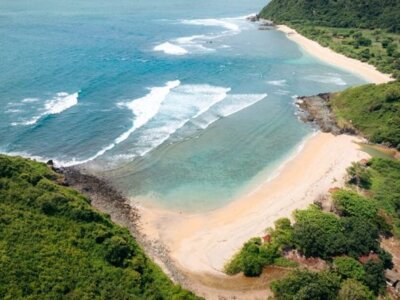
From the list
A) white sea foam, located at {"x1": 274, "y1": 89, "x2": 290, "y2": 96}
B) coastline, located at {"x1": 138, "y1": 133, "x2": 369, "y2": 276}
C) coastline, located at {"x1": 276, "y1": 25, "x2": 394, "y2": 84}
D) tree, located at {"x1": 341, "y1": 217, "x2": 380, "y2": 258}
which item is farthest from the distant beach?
coastline, located at {"x1": 276, "y1": 25, "x2": 394, "y2": 84}

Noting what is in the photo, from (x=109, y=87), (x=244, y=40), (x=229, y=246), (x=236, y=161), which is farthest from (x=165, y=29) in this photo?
(x=229, y=246)

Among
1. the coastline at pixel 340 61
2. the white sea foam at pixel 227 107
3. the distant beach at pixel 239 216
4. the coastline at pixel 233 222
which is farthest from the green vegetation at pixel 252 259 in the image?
the coastline at pixel 340 61

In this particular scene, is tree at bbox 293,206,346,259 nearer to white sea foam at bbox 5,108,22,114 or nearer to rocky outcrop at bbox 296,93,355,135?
rocky outcrop at bbox 296,93,355,135

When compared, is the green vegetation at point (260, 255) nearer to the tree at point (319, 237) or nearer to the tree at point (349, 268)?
the tree at point (319, 237)

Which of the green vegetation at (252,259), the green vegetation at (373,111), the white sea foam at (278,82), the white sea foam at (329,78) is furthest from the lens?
the white sea foam at (329,78)

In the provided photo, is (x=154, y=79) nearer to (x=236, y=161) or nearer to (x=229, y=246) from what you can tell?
(x=236, y=161)

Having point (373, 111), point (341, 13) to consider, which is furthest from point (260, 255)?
point (341, 13)

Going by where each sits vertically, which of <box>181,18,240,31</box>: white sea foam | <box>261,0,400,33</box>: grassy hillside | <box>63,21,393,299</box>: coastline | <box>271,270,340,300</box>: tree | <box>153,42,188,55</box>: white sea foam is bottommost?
<box>63,21,393,299</box>: coastline
